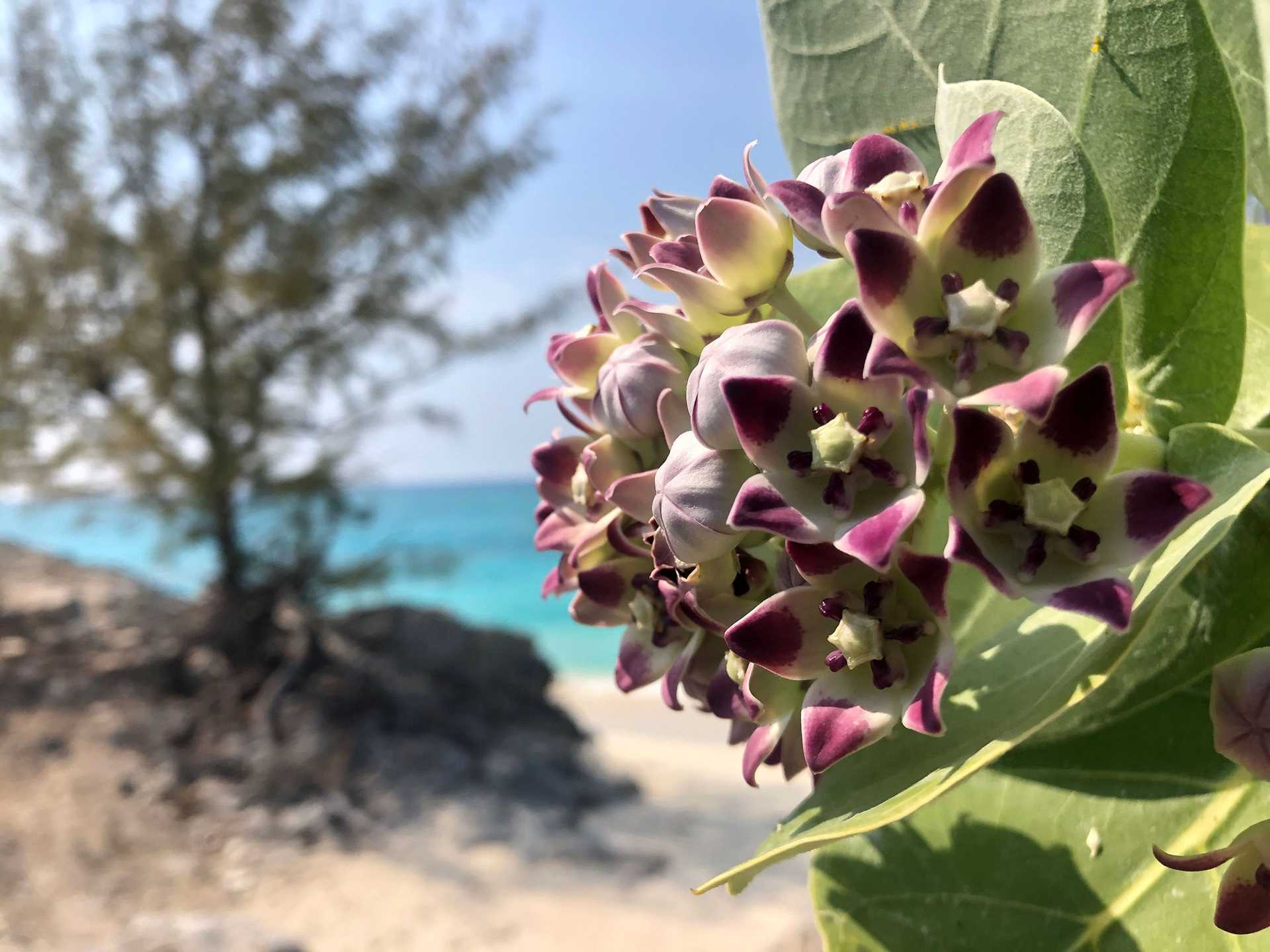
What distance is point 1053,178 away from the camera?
1.06 feet

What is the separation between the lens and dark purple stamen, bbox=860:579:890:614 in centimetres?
31

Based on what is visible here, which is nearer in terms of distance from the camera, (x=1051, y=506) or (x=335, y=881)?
(x=1051, y=506)

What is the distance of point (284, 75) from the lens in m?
6.14

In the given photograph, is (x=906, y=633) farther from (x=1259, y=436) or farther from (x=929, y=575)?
(x=1259, y=436)

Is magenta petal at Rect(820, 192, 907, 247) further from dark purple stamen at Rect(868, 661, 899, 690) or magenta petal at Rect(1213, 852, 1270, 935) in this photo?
magenta petal at Rect(1213, 852, 1270, 935)

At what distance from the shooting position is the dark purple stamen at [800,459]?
0.29 metres

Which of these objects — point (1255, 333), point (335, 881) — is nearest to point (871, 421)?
point (1255, 333)

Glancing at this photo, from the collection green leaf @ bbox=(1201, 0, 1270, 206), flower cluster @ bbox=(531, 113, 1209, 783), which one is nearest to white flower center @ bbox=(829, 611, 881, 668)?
flower cluster @ bbox=(531, 113, 1209, 783)

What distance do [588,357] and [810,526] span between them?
0.56ft

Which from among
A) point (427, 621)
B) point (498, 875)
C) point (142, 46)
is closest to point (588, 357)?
point (498, 875)

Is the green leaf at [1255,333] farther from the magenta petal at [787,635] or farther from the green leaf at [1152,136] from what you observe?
the magenta petal at [787,635]

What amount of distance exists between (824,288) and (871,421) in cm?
19

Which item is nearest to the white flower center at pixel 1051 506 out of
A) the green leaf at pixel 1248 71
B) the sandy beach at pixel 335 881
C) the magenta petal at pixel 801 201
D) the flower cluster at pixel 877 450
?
the flower cluster at pixel 877 450

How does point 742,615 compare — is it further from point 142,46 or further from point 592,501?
point 142,46
